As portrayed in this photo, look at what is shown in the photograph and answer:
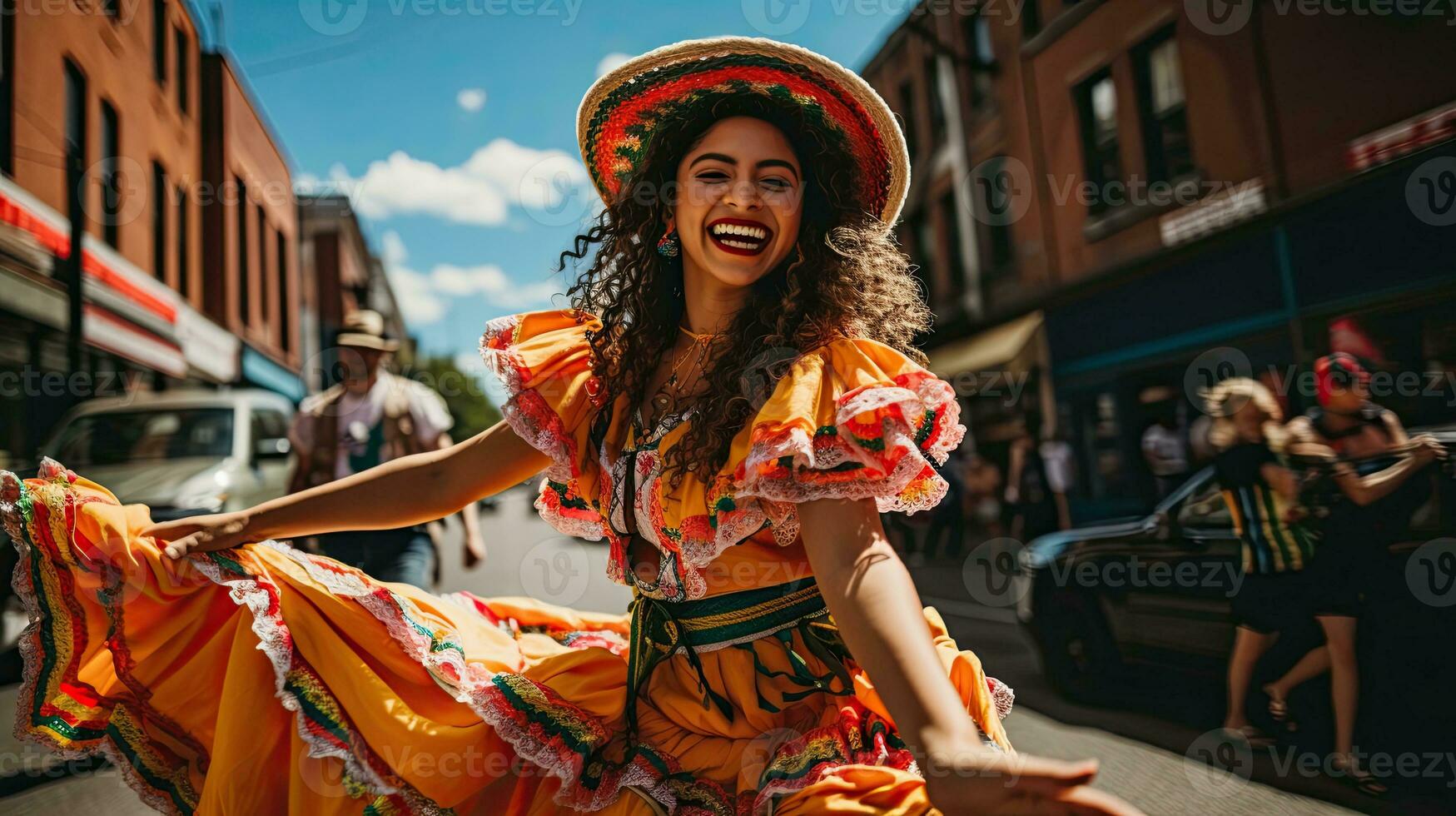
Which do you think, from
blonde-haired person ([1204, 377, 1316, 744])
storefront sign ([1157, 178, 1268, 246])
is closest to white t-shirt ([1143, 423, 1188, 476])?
storefront sign ([1157, 178, 1268, 246])

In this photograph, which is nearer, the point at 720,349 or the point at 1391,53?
the point at 720,349

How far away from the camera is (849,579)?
4.29 feet

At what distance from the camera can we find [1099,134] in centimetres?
1324

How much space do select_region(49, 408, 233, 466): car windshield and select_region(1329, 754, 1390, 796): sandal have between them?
6616 millimetres

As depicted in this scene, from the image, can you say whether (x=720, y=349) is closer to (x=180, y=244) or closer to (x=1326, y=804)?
(x=1326, y=804)

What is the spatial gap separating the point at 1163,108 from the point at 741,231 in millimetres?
11996

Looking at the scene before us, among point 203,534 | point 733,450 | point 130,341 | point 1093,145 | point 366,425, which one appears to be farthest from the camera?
point 1093,145

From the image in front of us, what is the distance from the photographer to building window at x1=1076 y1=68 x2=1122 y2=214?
12938mm

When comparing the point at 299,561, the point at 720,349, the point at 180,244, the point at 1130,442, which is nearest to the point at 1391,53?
the point at 1130,442

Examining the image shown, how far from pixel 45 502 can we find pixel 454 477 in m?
0.76

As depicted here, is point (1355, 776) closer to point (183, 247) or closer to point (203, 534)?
point (203, 534)

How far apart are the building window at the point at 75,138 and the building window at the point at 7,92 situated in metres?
1.28

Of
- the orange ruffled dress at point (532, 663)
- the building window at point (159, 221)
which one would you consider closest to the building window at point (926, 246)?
the building window at point (159, 221)

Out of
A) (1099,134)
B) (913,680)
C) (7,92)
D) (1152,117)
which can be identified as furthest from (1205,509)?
(7,92)
